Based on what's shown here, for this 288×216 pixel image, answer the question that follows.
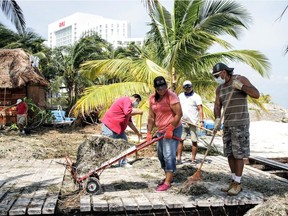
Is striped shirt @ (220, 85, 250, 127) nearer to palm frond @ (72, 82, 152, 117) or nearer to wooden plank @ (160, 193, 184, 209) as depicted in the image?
wooden plank @ (160, 193, 184, 209)

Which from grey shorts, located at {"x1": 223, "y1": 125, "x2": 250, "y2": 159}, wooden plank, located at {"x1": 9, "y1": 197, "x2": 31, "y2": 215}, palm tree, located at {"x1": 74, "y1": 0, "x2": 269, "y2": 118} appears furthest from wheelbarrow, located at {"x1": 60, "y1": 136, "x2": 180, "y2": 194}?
palm tree, located at {"x1": 74, "y1": 0, "x2": 269, "y2": 118}

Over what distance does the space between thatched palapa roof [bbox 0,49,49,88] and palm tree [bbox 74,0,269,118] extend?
24.5ft

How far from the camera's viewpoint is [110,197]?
4.71m

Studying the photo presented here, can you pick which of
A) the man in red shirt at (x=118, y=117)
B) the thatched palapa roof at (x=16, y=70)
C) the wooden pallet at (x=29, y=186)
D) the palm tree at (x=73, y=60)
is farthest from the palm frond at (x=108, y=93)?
the palm tree at (x=73, y=60)

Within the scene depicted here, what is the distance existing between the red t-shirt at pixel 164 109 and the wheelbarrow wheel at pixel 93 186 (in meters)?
1.29

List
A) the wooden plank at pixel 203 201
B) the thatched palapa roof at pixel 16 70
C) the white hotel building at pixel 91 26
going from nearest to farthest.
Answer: the wooden plank at pixel 203 201 → the thatched palapa roof at pixel 16 70 → the white hotel building at pixel 91 26

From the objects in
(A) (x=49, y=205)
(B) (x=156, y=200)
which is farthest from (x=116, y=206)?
(A) (x=49, y=205)

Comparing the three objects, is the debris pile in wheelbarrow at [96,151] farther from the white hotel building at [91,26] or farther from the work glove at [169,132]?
the white hotel building at [91,26]

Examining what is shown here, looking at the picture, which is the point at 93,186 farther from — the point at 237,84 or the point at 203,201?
the point at 237,84

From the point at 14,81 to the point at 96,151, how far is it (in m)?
12.8

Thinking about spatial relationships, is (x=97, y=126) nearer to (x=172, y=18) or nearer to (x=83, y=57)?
(x=172, y=18)

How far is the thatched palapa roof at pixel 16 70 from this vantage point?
674 inches

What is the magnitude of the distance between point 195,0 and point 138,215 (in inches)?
294

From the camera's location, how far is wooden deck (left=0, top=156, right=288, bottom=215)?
4.33 meters
